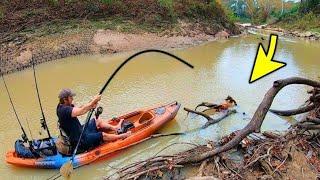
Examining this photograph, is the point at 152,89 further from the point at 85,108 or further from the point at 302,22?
the point at 302,22

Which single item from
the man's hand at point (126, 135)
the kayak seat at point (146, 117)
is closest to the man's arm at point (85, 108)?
the man's hand at point (126, 135)

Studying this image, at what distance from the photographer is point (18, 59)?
60.1 feet

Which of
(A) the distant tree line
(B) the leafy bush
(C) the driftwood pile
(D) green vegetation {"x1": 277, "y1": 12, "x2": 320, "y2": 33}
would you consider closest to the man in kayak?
(C) the driftwood pile

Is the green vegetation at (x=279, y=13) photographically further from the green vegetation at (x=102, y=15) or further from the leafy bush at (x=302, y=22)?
the green vegetation at (x=102, y=15)

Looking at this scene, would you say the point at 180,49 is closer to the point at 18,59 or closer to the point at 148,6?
the point at 148,6

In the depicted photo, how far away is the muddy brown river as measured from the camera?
9.90 meters

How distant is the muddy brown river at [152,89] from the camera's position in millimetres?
9902

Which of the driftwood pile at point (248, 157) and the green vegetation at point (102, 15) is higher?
the green vegetation at point (102, 15)

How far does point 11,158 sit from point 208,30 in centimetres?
2029

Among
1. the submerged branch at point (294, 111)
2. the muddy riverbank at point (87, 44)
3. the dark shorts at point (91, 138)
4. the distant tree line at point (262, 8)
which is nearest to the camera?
the dark shorts at point (91, 138)

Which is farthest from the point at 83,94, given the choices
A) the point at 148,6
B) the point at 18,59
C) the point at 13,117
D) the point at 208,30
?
the point at 208,30

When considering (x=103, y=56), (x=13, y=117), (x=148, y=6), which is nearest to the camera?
(x=13, y=117)

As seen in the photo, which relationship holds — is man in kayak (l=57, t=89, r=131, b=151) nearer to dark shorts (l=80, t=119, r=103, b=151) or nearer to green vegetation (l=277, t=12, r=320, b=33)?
dark shorts (l=80, t=119, r=103, b=151)

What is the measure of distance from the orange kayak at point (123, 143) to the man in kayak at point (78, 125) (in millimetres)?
140
